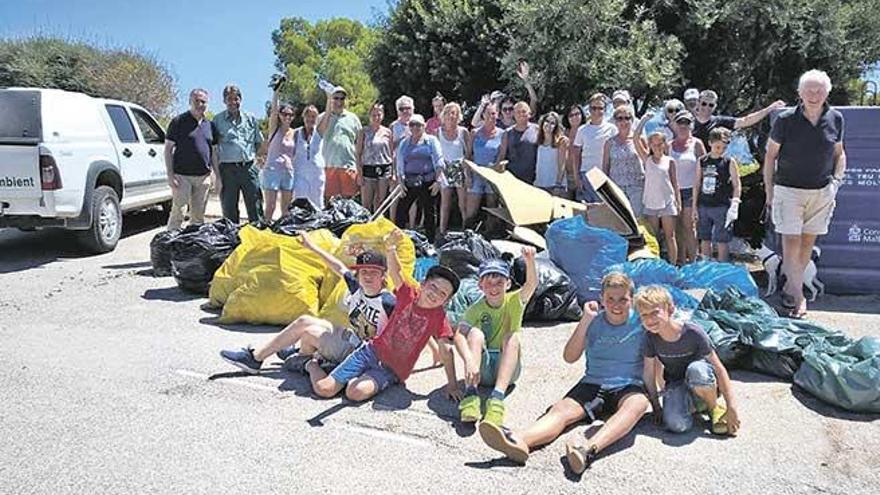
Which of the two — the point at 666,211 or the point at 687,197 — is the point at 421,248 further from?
the point at 687,197

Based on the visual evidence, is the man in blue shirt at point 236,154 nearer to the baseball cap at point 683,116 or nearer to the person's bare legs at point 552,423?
the baseball cap at point 683,116

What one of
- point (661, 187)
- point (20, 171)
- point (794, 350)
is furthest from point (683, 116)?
point (20, 171)

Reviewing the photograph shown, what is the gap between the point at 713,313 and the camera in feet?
17.9

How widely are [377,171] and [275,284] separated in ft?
10.9

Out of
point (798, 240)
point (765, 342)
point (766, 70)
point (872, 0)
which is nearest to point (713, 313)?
point (765, 342)

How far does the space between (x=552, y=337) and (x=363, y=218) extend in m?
2.64

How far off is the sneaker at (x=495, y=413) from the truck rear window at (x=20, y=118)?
674 cm

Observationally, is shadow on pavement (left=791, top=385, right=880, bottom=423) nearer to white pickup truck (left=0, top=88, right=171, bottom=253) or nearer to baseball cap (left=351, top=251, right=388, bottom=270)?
baseball cap (left=351, top=251, right=388, bottom=270)

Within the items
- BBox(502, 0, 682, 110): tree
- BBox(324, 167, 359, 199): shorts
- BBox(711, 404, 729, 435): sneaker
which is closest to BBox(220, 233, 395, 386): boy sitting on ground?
BBox(711, 404, 729, 435): sneaker

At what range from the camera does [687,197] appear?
7.70 meters

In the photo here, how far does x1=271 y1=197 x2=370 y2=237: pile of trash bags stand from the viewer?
756cm

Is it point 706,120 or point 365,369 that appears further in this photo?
point 706,120

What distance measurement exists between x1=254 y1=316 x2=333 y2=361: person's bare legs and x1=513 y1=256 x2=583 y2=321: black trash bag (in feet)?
6.13

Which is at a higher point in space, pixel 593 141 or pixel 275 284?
pixel 593 141
